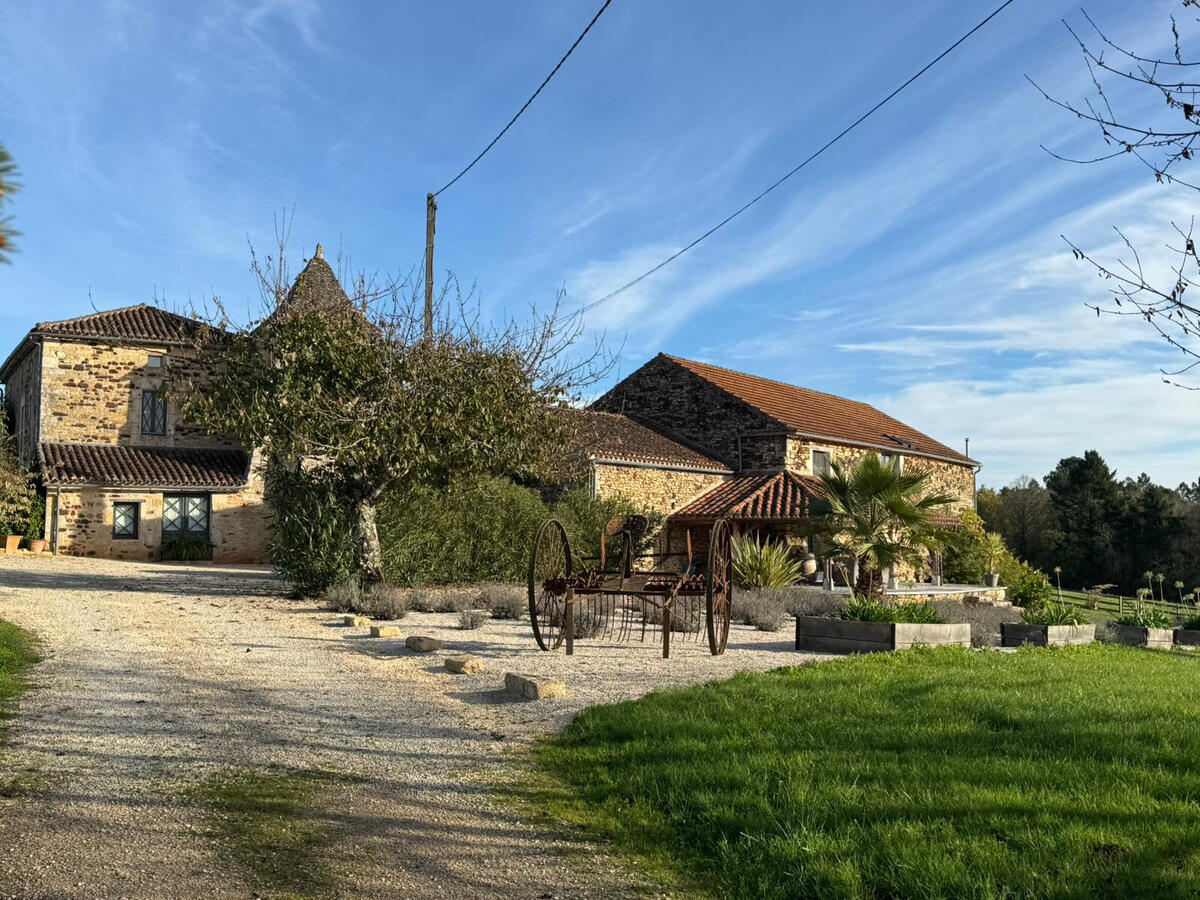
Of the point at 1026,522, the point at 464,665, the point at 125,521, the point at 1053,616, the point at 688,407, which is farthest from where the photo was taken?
the point at 1026,522

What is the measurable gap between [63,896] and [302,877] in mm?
929

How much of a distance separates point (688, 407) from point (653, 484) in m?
5.50

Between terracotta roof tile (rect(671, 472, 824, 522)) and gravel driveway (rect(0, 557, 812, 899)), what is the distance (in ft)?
36.3

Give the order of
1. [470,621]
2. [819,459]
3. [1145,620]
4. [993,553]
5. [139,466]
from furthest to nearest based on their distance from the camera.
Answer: [993,553] < [819,459] < [139,466] < [1145,620] < [470,621]

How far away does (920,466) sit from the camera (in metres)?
34.6

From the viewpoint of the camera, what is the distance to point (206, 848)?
14.8ft

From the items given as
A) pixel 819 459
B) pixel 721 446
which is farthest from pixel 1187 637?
pixel 721 446

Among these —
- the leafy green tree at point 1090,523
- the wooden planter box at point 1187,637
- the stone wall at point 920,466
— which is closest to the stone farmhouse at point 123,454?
the stone wall at point 920,466

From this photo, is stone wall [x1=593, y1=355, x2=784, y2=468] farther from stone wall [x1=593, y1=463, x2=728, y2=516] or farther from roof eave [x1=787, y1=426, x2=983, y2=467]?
stone wall [x1=593, y1=463, x2=728, y2=516]

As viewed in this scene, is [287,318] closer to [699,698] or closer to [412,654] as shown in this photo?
[412,654]

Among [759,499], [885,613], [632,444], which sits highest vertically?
[632,444]

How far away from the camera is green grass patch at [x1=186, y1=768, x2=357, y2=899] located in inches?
165

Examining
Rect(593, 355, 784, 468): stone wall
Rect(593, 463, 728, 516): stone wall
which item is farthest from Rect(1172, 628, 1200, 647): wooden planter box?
Rect(593, 355, 784, 468): stone wall

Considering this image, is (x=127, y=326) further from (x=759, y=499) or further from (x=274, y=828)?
(x=274, y=828)
